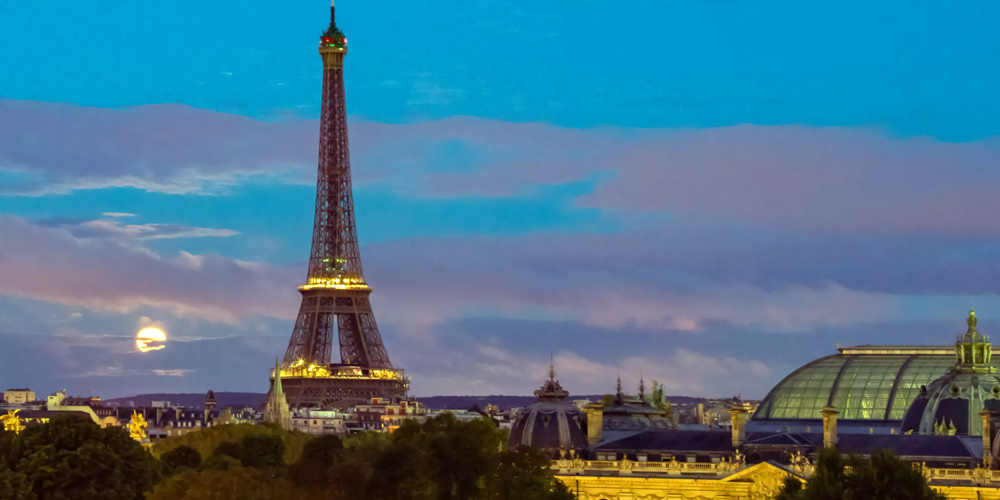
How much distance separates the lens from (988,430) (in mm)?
134500

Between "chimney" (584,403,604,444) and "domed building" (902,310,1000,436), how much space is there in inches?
843

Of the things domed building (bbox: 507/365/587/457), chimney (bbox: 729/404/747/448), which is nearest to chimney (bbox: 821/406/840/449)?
chimney (bbox: 729/404/747/448)

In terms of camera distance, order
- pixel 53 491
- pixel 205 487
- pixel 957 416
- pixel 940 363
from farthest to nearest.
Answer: pixel 940 363, pixel 957 416, pixel 53 491, pixel 205 487

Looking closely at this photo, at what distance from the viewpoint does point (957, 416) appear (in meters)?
151

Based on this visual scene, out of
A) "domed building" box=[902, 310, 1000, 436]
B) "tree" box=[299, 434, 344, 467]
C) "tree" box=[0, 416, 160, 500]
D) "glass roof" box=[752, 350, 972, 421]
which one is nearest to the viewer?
"tree" box=[0, 416, 160, 500]

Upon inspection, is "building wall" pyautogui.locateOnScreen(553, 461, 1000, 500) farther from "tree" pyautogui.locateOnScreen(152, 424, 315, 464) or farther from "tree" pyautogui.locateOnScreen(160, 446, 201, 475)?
"tree" pyautogui.locateOnScreen(160, 446, 201, 475)

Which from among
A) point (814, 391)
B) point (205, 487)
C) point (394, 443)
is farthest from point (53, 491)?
point (814, 391)

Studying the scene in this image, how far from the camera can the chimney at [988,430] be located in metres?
134

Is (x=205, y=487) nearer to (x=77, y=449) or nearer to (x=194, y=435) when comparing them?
(x=77, y=449)

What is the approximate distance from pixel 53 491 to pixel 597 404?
6099cm

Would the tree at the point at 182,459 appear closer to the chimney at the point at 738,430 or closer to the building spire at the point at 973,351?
the chimney at the point at 738,430

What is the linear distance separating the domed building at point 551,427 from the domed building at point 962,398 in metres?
23.5

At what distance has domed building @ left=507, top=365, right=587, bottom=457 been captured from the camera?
150 metres

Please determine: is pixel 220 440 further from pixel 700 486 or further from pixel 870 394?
pixel 870 394
